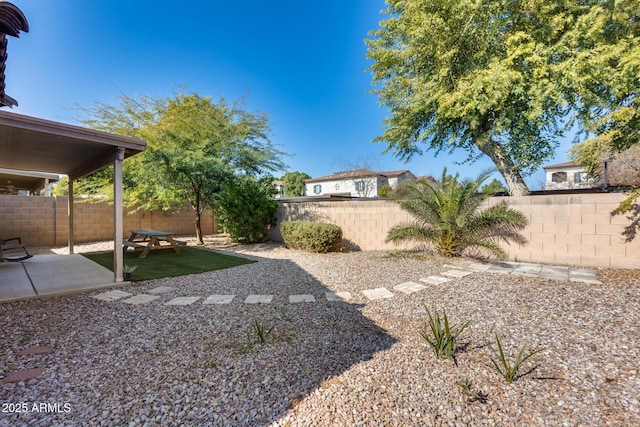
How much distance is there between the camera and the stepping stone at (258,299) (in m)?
4.29

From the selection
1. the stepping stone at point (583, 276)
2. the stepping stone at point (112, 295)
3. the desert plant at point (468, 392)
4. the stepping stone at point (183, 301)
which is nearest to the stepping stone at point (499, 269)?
the stepping stone at point (583, 276)

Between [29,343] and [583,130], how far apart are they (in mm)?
13689

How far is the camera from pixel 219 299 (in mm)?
4418

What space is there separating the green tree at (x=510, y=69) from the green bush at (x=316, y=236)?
5.27 m

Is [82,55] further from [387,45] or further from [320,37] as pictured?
[387,45]

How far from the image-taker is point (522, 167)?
950cm

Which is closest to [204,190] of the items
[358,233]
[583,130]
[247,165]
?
[247,165]

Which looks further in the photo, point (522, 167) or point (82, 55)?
point (522, 167)

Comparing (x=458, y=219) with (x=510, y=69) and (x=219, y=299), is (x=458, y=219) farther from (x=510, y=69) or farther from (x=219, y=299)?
(x=219, y=299)

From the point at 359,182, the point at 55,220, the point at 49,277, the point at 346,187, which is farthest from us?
the point at 346,187

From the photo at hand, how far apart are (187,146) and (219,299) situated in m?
7.09

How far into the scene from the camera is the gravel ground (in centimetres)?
199

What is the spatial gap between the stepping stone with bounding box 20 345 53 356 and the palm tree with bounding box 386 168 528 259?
6963mm

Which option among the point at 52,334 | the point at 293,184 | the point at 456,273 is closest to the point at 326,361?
the point at 52,334
